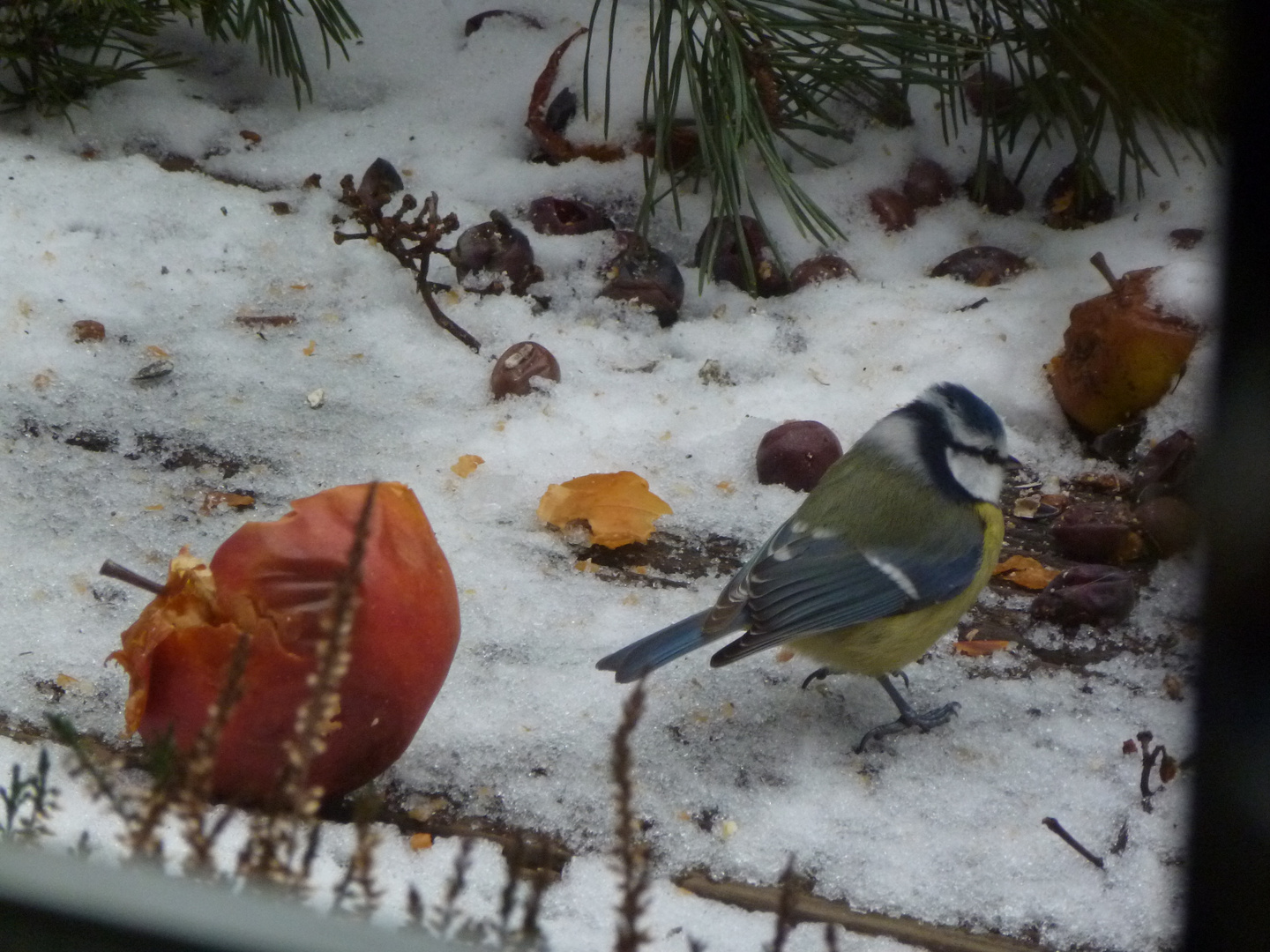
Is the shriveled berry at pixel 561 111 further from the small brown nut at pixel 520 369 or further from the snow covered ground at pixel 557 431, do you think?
the small brown nut at pixel 520 369

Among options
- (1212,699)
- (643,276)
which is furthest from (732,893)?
(643,276)

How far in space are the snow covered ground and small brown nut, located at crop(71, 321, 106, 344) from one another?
0.02 meters

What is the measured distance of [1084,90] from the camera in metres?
2.59

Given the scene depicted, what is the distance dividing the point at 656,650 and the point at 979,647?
0.51 meters

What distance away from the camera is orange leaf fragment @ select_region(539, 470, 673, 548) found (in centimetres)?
194

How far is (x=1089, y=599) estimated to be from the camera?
183 cm

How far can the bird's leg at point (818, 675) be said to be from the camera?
1.81 meters

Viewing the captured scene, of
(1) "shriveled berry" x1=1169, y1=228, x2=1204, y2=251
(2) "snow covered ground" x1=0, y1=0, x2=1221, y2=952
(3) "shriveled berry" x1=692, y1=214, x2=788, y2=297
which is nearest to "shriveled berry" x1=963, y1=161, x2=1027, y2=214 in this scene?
(2) "snow covered ground" x1=0, y1=0, x2=1221, y2=952

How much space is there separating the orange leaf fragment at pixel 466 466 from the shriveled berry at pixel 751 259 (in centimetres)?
63

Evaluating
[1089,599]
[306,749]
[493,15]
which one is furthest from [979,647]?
[493,15]

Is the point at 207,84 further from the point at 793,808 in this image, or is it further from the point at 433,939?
the point at 433,939

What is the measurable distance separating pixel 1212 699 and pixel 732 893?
2.36 feet

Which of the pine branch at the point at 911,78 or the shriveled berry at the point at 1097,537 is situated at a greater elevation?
the pine branch at the point at 911,78

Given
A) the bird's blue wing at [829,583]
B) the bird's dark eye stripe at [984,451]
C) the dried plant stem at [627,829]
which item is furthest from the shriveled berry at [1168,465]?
the dried plant stem at [627,829]
